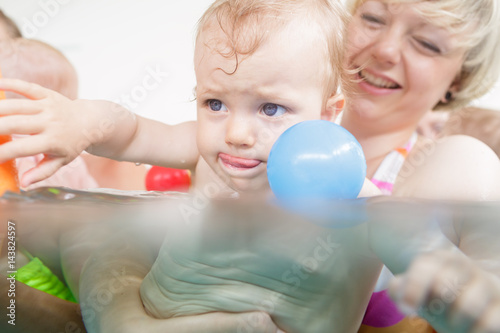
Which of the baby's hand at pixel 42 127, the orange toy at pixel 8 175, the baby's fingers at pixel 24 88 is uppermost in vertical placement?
the baby's fingers at pixel 24 88

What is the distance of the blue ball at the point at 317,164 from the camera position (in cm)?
53

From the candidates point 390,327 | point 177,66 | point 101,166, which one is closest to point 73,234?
point 390,327

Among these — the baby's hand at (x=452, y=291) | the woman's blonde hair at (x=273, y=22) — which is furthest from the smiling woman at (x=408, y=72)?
the baby's hand at (x=452, y=291)

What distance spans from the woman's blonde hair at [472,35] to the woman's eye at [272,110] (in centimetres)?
39

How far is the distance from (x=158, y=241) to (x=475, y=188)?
19.8 inches

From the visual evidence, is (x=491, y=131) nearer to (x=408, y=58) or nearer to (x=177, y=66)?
(x=408, y=58)

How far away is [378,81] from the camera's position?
0.92 metres

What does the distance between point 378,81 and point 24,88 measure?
585mm

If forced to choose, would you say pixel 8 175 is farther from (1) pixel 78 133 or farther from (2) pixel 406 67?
(2) pixel 406 67

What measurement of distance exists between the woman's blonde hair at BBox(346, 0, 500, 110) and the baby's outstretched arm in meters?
0.41

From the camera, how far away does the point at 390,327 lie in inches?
22.0

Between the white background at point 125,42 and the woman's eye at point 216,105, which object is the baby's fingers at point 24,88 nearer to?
the woman's eye at point 216,105

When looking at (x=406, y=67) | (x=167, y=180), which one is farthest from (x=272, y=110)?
(x=167, y=180)

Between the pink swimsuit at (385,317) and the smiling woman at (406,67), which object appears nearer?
the pink swimsuit at (385,317)
